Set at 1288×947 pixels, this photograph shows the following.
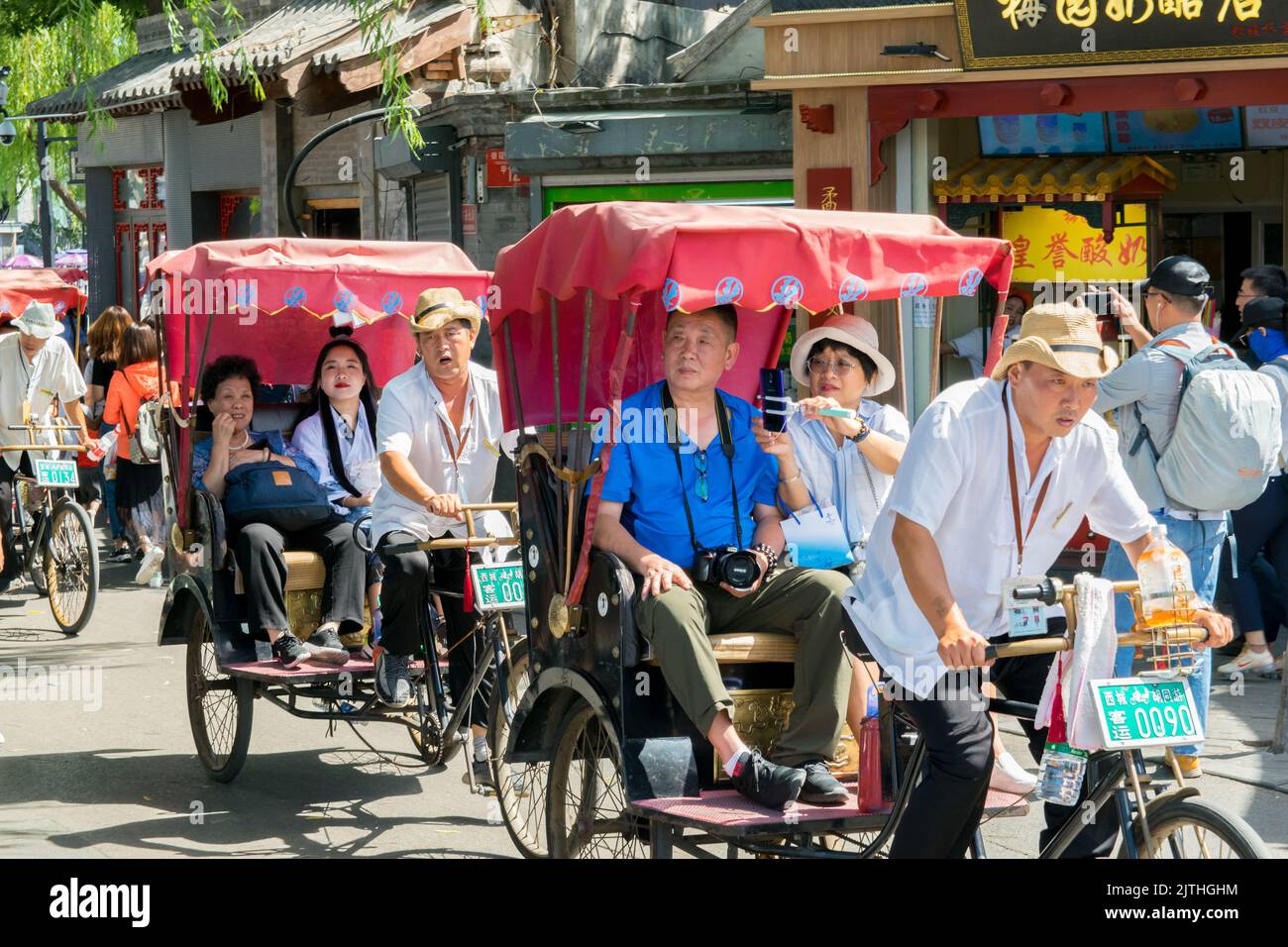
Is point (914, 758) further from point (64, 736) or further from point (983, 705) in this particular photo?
point (64, 736)

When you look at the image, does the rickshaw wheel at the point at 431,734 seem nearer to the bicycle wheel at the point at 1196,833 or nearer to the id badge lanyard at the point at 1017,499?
the id badge lanyard at the point at 1017,499

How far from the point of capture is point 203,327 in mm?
8352

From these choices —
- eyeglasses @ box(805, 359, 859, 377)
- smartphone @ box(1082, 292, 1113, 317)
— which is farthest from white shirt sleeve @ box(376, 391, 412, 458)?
smartphone @ box(1082, 292, 1113, 317)

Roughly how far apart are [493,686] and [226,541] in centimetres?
168

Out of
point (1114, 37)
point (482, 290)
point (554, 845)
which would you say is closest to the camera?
point (554, 845)

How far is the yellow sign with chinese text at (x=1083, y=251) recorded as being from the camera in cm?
1204

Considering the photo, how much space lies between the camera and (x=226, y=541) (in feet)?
24.7

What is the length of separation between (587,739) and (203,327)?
382 cm

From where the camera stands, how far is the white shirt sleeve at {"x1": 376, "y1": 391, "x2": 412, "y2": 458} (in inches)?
271

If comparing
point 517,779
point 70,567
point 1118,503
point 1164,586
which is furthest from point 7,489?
point 1164,586

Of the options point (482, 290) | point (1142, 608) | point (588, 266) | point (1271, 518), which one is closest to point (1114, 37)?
point (1271, 518)

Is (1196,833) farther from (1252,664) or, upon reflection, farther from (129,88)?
(129,88)

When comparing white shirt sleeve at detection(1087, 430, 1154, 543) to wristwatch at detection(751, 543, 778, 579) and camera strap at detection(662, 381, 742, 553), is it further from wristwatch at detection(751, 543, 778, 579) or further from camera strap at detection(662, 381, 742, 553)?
camera strap at detection(662, 381, 742, 553)

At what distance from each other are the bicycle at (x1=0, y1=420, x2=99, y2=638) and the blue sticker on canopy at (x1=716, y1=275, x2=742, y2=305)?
6.59m
